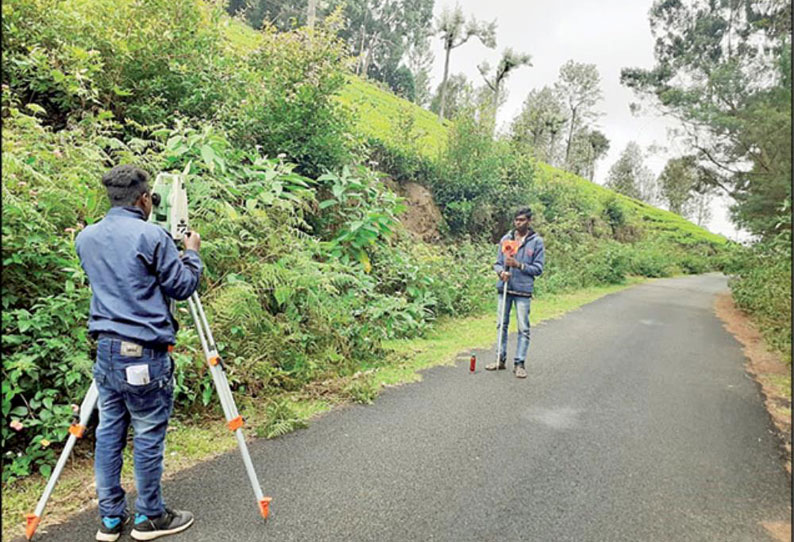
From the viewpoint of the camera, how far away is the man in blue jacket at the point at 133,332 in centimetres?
263

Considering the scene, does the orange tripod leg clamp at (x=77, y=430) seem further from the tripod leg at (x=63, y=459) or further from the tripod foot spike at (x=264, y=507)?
the tripod foot spike at (x=264, y=507)

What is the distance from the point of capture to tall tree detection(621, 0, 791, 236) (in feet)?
33.3

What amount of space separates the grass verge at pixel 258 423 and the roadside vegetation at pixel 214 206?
0.06 metres

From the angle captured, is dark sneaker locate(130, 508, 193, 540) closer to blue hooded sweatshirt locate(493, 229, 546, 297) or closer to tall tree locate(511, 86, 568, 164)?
blue hooded sweatshirt locate(493, 229, 546, 297)

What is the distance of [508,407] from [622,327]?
23.2ft

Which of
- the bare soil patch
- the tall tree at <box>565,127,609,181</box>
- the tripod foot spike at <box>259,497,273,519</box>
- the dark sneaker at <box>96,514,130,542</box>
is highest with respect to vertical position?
the tall tree at <box>565,127,609,181</box>

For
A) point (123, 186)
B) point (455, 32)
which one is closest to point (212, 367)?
point (123, 186)

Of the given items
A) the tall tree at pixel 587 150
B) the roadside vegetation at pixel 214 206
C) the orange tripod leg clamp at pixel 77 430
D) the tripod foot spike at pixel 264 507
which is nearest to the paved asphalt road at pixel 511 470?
the tripod foot spike at pixel 264 507

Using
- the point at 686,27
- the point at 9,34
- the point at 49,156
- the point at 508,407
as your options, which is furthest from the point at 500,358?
the point at 686,27

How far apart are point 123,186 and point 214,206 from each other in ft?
8.59

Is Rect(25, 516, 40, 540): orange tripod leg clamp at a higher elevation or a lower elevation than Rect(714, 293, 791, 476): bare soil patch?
lower

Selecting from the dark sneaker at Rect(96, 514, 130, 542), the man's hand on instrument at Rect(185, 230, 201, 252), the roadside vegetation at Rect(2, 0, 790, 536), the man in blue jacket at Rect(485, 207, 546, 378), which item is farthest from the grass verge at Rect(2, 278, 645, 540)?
the man's hand on instrument at Rect(185, 230, 201, 252)

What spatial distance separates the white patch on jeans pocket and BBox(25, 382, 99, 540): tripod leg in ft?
1.23

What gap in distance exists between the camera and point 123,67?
22.4 ft
